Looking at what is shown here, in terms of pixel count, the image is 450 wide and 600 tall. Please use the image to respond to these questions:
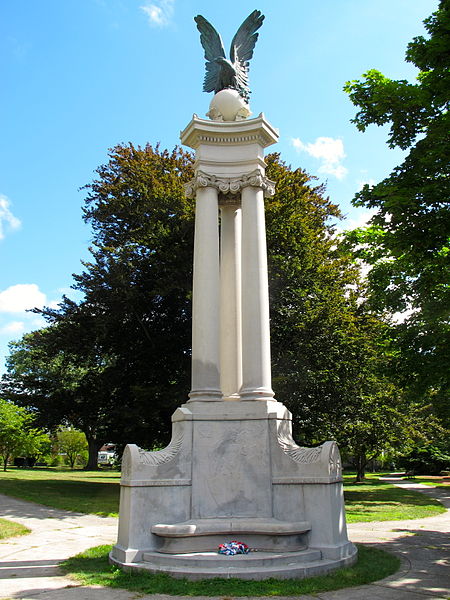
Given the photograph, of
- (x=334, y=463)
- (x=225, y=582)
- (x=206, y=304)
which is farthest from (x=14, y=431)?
(x=225, y=582)

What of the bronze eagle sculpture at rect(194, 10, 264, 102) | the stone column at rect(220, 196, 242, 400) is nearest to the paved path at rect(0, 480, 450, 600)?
the stone column at rect(220, 196, 242, 400)

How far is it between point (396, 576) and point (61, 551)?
6.35m

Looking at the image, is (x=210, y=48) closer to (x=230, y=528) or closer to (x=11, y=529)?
(x=230, y=528)

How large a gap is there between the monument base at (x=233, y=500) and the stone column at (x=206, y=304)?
1.64ft

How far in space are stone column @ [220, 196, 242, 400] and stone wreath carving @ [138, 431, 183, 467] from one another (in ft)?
5.75

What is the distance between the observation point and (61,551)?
987 centimetres

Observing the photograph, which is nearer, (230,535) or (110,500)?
(230,535)

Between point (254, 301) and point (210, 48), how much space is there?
7.34 m

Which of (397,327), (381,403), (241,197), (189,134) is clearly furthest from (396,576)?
(381,403)

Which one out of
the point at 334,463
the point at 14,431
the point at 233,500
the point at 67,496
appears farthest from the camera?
the point at 14,431

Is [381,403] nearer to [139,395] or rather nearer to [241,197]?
[139,395]

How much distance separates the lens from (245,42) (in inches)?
523

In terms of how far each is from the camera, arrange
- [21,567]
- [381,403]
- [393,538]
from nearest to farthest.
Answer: [21,567] < [393,538] < [381,403]

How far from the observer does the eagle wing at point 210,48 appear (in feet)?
43.5
